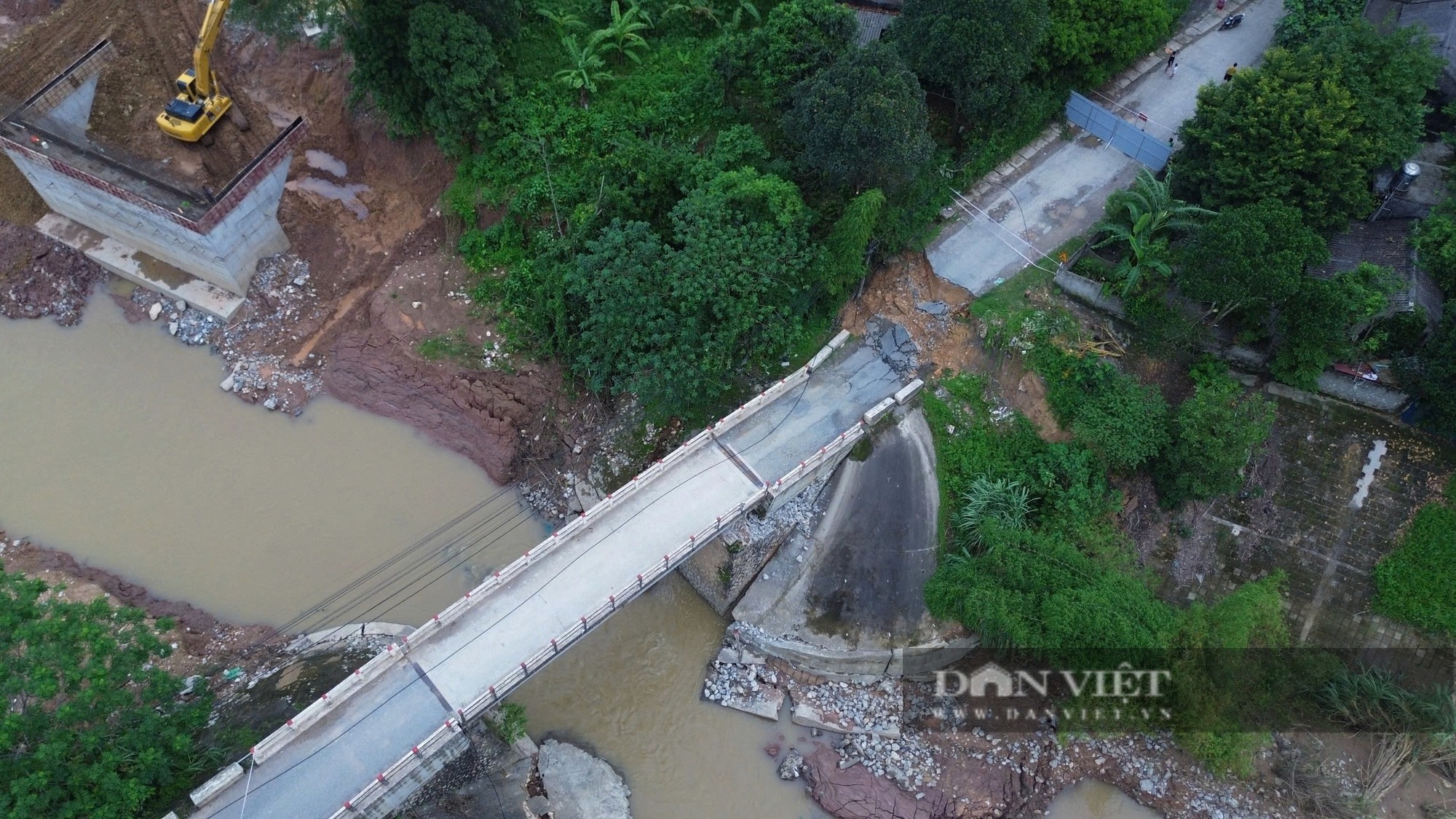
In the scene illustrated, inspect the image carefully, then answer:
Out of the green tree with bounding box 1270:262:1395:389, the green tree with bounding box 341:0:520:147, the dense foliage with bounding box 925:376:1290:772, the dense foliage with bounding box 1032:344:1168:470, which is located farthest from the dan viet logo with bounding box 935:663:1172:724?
the green tree with bounding box 341:0:520:147

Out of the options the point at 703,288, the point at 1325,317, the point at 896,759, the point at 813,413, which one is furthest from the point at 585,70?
the point at 896,759

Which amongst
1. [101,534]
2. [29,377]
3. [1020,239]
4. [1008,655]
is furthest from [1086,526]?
[29,377]

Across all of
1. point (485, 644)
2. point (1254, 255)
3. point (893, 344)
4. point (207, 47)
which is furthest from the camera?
point (207, 47)

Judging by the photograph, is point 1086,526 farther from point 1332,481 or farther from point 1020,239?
point 1020,239

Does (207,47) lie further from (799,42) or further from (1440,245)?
(1440,245)

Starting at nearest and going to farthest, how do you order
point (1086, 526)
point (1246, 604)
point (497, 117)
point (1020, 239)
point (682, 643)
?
point (1246, 604)
point (1086, 526)
point (682, 643)
point (1020, 239)
point (497, 117)

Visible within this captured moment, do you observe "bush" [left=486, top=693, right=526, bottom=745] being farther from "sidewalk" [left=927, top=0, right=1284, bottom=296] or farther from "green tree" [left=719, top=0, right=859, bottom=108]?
"green tree" [left=719, top=0, right=859, bottom=108]
